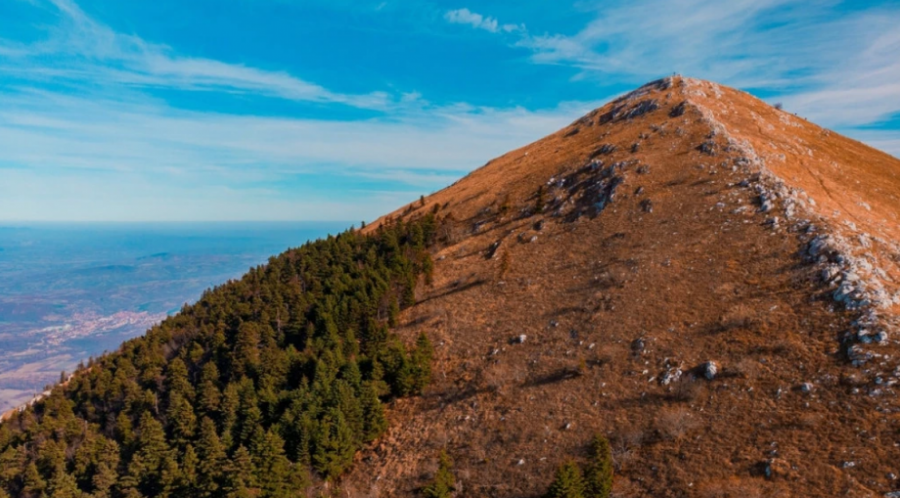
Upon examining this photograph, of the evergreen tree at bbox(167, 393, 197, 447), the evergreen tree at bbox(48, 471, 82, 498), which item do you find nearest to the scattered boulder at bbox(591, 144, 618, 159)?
the evergreen tree at bbox(167, 393, 197, 447)

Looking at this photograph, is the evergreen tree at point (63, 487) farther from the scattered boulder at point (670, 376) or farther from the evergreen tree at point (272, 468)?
the scattered boulder at point (670, 376)

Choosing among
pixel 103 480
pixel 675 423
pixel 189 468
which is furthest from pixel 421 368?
pixel 103 480

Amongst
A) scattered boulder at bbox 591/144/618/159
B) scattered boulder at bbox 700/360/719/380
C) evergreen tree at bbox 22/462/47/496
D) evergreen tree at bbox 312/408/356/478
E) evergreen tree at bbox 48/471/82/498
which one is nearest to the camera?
scattered boulder at bbox 700/360/719/380

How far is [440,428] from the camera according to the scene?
50.9 meters

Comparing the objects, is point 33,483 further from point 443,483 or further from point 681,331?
point 681,331

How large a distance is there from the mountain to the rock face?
251mm

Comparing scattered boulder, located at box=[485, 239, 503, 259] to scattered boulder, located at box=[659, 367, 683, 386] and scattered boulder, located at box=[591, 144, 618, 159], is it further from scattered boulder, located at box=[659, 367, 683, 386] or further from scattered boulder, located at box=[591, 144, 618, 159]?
scattered boulder, located at box=[659, 367, 683, 386]

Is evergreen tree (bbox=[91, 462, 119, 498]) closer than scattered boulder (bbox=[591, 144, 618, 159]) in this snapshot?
Yes

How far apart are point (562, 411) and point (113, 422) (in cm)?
7431

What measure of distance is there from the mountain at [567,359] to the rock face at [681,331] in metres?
0.25

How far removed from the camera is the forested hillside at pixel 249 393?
160ft

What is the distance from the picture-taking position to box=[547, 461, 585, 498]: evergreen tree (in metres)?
34.7

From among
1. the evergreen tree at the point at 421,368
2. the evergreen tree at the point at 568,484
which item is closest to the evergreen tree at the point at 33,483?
the evergreen tree at the point at 421,368

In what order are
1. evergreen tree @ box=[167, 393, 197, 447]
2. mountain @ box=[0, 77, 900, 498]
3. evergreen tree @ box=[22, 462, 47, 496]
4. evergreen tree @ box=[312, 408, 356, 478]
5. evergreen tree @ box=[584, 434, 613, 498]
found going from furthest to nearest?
evergreen tree @ box=[167, 393, 197, 447]
evergreen tree @ box=[22, 462, 47, 496]
evergreen tree @ box=[312, 408, 356, 478]
mountain @ box=[0, 77, 900, 498]
evergreen tree @ box=[584, 434, 613, 498]
